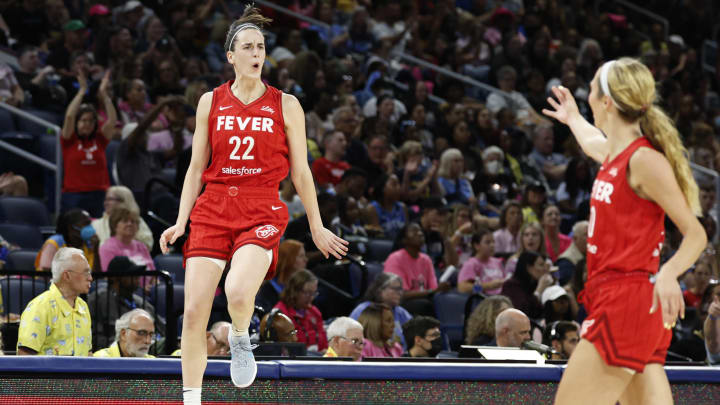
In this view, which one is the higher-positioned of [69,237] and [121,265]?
[69,237]

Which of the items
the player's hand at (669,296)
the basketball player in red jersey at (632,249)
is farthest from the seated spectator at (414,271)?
the player's hand at (669,296)

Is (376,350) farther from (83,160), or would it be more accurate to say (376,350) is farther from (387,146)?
(387,146)

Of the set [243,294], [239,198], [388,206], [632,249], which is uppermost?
[388,206]

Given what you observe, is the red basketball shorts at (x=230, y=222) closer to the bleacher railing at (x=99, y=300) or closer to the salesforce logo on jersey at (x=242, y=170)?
the salesforce logo on jersey at (x=242, y=170)

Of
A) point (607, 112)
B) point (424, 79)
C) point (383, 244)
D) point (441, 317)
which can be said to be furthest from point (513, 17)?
point (607, 112)

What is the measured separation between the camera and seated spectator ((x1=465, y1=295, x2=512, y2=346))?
7.78 metres

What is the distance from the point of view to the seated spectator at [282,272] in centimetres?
846

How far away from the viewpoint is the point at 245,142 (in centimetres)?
484

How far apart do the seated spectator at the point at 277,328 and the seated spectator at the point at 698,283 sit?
4.43 m

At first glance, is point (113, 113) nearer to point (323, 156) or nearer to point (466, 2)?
point (323, 156)

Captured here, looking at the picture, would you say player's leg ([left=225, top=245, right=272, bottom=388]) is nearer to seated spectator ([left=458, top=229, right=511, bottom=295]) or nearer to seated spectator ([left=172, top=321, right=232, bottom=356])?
seated spectator ([left=172, top=321, right=232, bottom=356])

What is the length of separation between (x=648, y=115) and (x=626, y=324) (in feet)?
2.48

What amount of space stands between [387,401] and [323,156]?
5826 millimetres

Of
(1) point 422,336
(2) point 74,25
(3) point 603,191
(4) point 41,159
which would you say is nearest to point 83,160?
(4) point 41,159
